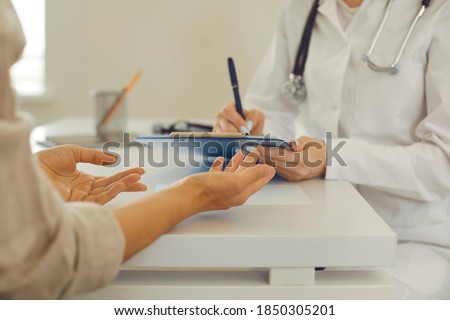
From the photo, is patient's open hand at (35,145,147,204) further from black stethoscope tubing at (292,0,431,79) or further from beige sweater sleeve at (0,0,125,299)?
Result: black stethoscope tubing at (292,0,431,79)

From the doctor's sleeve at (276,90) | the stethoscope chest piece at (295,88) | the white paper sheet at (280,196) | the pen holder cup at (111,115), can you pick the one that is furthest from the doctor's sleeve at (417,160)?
the pen holder cup at (111,115)

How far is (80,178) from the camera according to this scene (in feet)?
3.17

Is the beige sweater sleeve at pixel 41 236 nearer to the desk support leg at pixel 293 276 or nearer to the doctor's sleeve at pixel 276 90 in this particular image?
the desk support leg at pixel 293 276

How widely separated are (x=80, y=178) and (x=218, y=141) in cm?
25

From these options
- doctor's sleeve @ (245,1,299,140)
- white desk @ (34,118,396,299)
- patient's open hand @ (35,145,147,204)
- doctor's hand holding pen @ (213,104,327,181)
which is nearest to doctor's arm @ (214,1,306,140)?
doctor's sleeve @ (245,1,299,140)

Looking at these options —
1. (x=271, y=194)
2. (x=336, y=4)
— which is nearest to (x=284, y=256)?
(x=271, y=194)

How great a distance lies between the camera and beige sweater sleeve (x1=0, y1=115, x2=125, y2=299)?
57 centimetres

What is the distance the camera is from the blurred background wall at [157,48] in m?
2.79

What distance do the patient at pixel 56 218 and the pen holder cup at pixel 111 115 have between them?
1.12 meters

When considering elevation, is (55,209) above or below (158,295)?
above

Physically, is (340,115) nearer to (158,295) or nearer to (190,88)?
(158,295)

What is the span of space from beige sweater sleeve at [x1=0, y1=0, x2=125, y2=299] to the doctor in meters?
0.53

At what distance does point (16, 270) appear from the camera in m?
0.59

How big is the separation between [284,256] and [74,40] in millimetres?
2348
